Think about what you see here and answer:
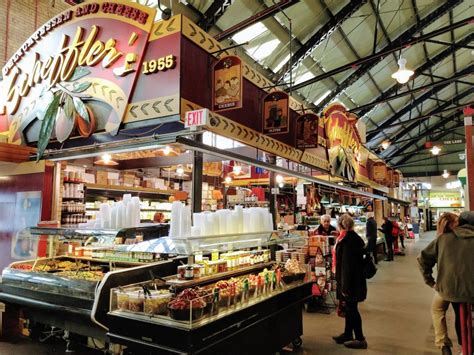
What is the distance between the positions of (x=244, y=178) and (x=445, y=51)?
1149 cm

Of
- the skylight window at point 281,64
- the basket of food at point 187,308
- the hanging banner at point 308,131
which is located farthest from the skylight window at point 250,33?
the basket of food at point 187,308

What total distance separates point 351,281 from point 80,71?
202 inches

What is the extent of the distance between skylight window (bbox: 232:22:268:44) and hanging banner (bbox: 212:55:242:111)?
20.9ft

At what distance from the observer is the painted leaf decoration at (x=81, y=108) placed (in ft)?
17.6

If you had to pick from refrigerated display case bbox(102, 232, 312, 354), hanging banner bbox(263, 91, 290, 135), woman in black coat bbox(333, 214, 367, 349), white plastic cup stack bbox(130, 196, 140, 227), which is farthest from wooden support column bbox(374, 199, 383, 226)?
white plastic cup stack bbox(130, 196, 140, 227)

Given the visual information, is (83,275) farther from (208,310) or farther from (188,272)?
(208,310)

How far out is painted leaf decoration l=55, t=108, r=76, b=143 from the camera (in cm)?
565

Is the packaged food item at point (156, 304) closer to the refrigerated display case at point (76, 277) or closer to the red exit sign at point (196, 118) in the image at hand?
the refrigerated display case at point (76, 277)

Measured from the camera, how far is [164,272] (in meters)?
3.96

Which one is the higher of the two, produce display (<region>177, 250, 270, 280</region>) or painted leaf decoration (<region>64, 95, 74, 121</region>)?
painted leaf decoration (<region>64, 95, 74, 121</region>)

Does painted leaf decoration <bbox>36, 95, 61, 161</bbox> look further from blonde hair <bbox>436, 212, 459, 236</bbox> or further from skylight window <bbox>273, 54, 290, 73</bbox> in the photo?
skylight window <bbox>273, 54, 290, 73</bbox>

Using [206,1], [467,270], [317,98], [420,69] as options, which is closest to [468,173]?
[467,270]

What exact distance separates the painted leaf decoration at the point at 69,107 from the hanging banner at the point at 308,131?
4239 mm

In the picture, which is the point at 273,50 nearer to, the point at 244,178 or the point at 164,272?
the point at 244,178
